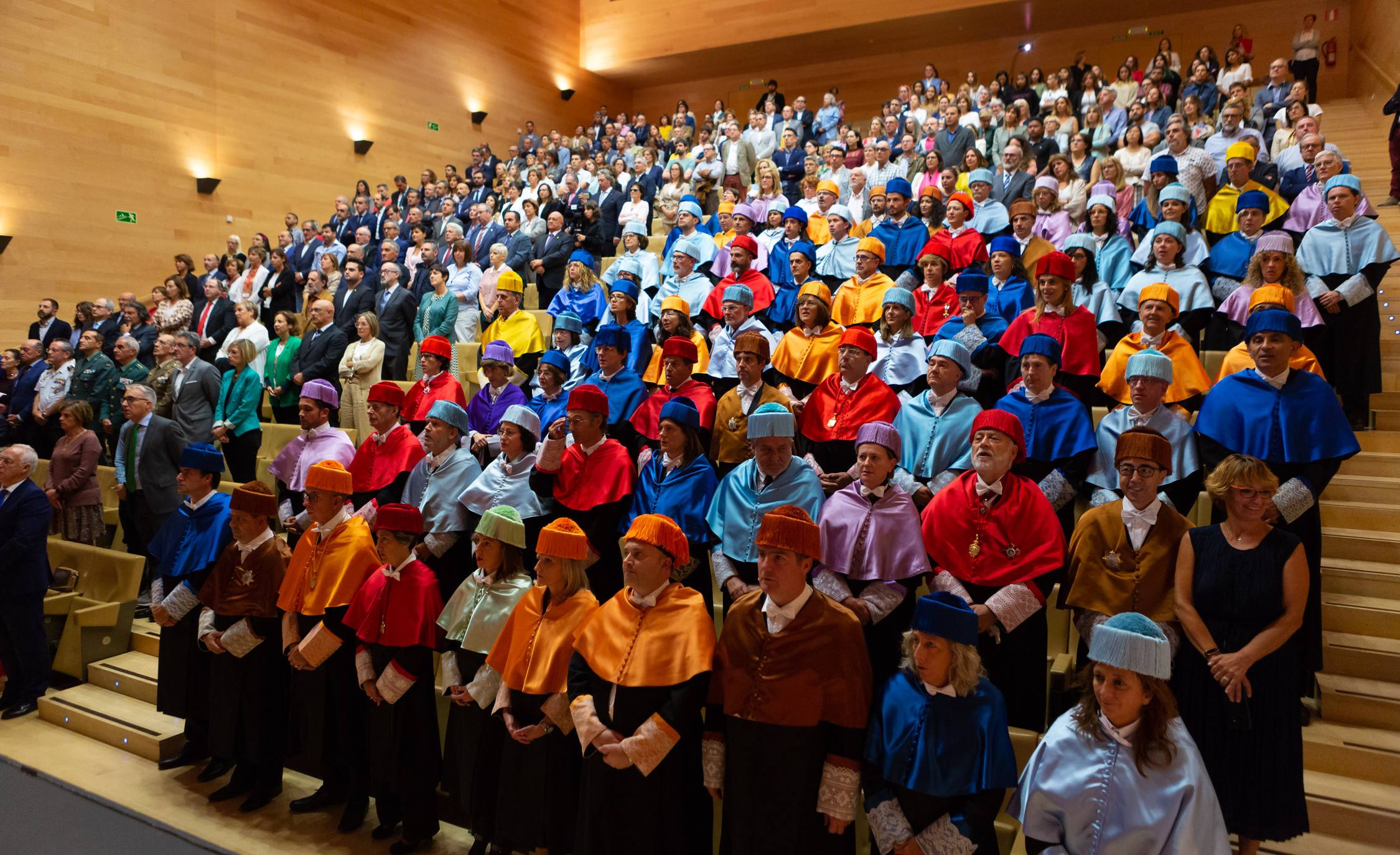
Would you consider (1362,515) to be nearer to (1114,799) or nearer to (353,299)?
(1114,799)

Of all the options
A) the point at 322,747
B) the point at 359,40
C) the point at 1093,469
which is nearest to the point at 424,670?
the point at 322,747

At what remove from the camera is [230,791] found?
14.8 feet

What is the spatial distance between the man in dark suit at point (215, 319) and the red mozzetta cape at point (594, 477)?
6914mm

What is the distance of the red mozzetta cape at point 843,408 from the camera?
4.55m

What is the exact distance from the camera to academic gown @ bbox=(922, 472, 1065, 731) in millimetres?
3297

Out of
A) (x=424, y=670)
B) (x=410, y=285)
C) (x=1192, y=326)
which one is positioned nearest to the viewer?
(x=424, y=670)

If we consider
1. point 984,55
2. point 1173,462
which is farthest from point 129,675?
point 984,55

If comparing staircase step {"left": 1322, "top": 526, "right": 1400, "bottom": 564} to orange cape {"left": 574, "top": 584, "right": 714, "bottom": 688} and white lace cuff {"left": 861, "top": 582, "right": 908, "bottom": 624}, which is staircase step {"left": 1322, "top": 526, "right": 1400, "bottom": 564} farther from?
orange cape {"left": 574, "top": 584, "right": 714, "bottom": 688}

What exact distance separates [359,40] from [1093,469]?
623 inches

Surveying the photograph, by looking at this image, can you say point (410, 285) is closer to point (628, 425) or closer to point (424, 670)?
point (628, 425)

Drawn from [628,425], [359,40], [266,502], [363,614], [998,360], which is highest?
[359,40]

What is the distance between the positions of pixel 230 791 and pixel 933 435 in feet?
13.4

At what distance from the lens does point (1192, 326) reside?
5.79 meters

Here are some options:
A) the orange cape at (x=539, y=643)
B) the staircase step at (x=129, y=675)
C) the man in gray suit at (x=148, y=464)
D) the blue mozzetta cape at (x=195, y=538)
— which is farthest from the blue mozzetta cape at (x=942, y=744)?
the man in gray suit at (x=148, y=464)
